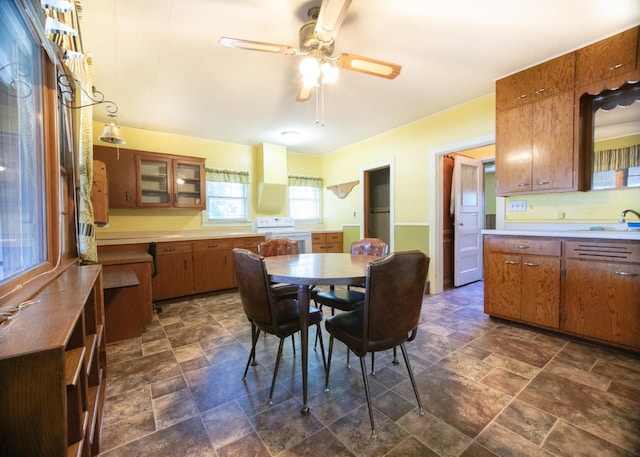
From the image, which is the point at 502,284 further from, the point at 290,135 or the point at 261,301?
the point at 290,135

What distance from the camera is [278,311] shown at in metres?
1.86

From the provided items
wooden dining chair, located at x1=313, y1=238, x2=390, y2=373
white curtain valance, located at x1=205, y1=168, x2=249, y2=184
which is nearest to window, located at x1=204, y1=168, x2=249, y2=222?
white curtain valance, located at x1=205, y1=168, x2=249, y2=184

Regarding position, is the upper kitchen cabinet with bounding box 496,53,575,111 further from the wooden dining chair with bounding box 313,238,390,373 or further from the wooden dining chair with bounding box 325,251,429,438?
the wooden dining chair with bounding box 325,251,429,438

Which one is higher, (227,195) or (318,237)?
(227,195)

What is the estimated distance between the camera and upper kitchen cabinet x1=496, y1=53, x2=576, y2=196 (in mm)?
2459

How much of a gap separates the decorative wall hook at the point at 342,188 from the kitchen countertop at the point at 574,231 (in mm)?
2738

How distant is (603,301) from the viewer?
219 centimetres

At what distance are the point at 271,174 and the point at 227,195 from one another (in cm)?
86

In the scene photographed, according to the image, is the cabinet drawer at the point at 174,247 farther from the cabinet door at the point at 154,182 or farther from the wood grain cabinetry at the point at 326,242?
the wood grain cabinetry at the point at 326,242

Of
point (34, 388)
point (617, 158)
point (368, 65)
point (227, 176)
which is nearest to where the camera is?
point (34, 388)

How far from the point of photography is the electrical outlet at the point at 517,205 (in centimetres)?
297

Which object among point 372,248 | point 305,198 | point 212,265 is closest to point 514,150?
point 372,248

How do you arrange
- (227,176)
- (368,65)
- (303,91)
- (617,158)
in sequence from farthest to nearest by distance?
1. (227,176)
2. (617,158)
3. (303,91)
4. (368,65)

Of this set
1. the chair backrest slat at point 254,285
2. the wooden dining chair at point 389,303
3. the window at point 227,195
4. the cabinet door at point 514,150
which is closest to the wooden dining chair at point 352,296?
the wooden dining chair at point 389,303
